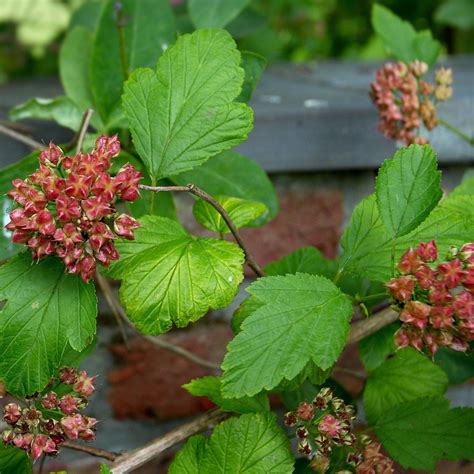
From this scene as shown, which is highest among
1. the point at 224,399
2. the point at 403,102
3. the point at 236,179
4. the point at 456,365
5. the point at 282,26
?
the point at 403,102

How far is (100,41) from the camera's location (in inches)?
47.3

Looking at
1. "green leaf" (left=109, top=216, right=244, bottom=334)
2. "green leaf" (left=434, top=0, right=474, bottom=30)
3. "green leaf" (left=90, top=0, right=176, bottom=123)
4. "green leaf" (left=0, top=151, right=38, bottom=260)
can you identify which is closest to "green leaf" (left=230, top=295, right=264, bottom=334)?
"green leaf" (left=109, top=216, right=244, bottom=334)

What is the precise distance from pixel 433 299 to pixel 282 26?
86.1 inches

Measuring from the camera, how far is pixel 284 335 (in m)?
0.77

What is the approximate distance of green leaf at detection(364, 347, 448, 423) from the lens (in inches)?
41.2

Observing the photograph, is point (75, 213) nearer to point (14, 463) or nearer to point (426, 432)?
point (14, 463)

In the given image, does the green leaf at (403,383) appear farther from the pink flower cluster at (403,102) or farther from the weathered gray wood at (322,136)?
the weathered gray wood at (322,136)

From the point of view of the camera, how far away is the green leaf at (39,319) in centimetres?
78

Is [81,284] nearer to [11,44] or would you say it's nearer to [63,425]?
[63,425]

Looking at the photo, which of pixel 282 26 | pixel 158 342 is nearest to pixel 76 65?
pixel 158 342

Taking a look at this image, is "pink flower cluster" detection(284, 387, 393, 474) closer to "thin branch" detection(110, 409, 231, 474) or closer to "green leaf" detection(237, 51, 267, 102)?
"thin branch" detection(110, 409, 231, 474)

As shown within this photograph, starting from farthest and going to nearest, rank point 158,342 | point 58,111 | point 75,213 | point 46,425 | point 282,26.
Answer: point 282,26, point 158,342, point 58,111, point 46,425, point 75,213

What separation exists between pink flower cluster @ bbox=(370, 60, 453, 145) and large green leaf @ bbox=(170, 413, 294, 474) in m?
0.44

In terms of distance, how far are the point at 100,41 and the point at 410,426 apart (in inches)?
27.3
